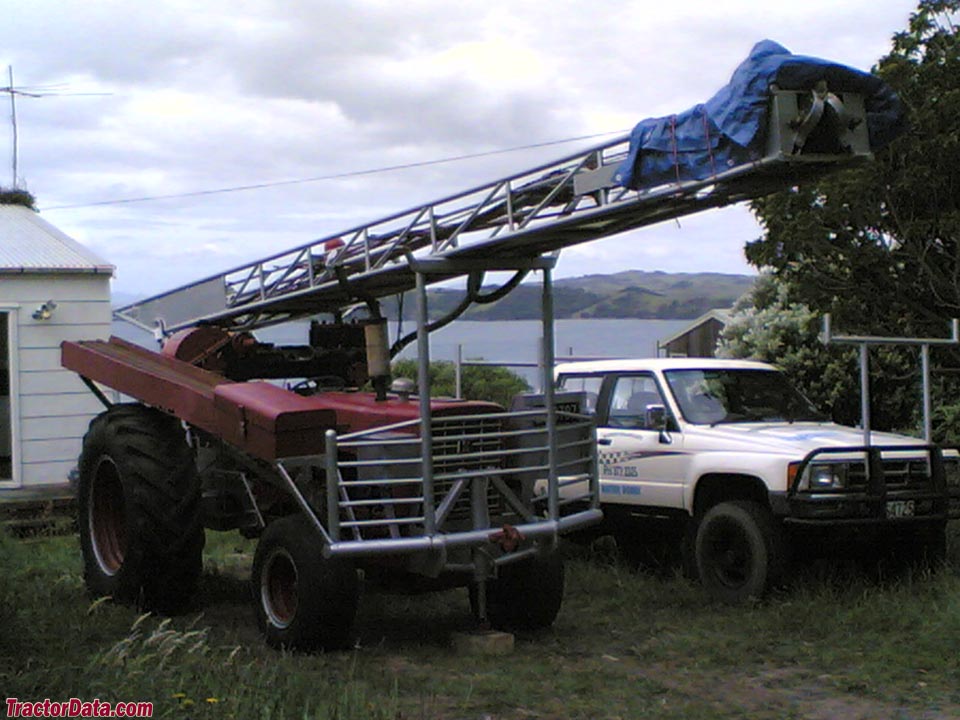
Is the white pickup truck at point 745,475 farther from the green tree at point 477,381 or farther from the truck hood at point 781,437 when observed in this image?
the green tree at point 477,381

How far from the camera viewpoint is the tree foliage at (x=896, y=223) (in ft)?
37.2

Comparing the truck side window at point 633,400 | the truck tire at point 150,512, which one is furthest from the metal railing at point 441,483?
the truck side window at point 633,400

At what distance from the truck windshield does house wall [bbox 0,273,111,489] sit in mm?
7220

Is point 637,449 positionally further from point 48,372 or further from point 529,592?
point 48,372

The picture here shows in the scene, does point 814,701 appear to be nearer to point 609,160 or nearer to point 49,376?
point 609,160

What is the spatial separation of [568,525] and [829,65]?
10.6 ft

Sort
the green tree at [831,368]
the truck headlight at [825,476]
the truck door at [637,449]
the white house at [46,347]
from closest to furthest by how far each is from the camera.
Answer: the truck headlight at [825,476] < the truck door at [637,449] < the white house at [46,347] < the green tree at [831,368]

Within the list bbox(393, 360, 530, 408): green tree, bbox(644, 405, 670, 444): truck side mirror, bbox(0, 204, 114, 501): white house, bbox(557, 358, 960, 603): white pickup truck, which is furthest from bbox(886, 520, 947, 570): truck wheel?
bbox(0, 204, 114, 501): white house

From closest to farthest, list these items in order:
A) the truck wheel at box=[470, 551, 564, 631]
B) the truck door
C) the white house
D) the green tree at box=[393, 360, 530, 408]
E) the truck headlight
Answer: the truck wheel at box=[470, 551, 564, 631]
the truck headlight
the truck door
the white house
the green tree at box=[393, 360, 530, 408]

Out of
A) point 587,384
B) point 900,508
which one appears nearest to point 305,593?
point 900,508

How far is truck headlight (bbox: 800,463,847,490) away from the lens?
923cm

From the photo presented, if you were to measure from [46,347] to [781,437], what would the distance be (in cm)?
865

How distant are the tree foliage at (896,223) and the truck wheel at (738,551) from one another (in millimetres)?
3246

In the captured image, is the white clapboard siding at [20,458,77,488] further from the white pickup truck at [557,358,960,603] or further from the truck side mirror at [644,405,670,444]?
the truck side mirror at [644,405,670,444]
